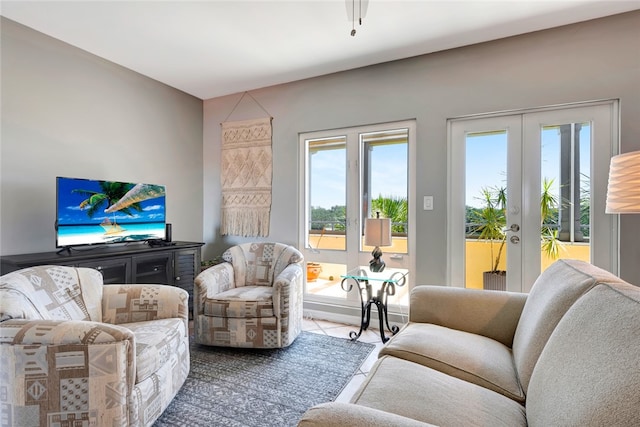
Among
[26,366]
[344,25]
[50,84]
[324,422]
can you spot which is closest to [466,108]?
[344,25]

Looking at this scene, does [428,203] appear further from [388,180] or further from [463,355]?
[463,355]

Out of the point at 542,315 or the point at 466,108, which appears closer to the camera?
the point at 542,315

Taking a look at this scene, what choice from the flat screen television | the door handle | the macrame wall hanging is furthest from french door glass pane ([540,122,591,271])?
the flat screen television

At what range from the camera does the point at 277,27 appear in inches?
95.7

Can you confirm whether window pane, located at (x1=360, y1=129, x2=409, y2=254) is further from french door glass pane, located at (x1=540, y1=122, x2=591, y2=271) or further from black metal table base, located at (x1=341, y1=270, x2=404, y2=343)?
french door glass pane, located at (x1=540, y1=122, x2=591, y2=271)

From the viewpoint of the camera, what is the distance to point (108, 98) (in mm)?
2996

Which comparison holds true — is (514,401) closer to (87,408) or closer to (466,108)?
(87,408)

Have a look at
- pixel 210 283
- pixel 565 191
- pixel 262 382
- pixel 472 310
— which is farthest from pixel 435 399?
pixel 565 191

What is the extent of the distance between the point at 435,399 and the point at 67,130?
3.35m

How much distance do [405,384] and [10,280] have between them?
1.88 meters

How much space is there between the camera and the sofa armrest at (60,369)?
4.12 feet

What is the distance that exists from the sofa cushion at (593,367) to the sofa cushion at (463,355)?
0.19m

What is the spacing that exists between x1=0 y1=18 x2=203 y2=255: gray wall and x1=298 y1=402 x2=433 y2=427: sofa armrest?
2.85 meters

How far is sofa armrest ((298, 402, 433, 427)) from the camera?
0.75 metres
